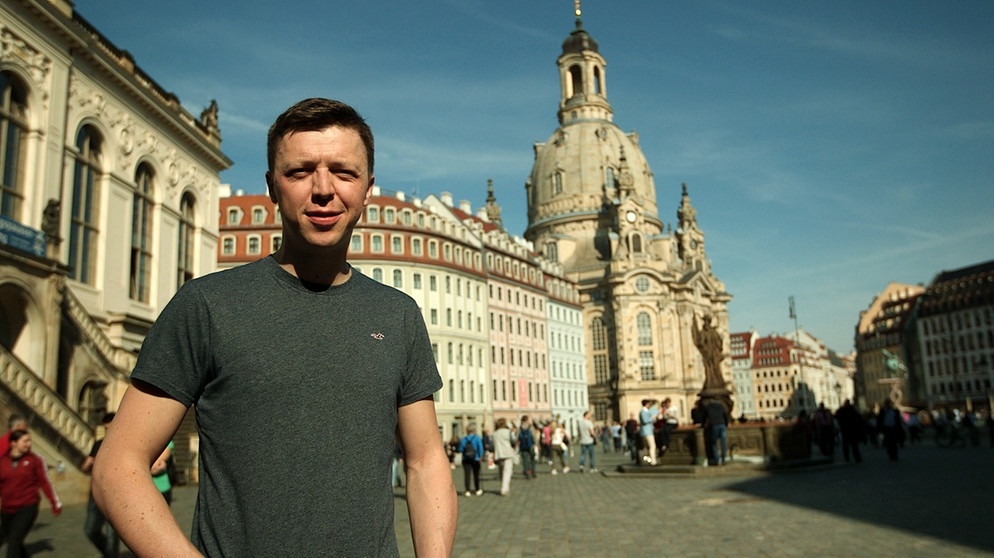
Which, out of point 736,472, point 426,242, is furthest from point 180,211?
point 426,242

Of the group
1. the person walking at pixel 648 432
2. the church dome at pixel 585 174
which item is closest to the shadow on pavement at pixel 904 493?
the person walking at pixel 648 432

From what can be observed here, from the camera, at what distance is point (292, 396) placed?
6.72ft

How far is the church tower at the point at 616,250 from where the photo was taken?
98.1 metres

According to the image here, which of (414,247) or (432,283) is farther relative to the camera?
(432,283)

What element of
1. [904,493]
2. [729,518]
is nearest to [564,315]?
[904,493]

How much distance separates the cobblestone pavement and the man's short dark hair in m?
8.34

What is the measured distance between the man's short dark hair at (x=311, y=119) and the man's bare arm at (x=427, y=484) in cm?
81

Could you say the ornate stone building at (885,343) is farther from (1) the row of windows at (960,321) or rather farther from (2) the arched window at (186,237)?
(2) the arched window at (186,237)

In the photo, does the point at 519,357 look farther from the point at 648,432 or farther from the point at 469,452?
the point at 469,452

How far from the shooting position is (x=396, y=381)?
2256 mm

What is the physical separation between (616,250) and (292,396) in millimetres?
101034

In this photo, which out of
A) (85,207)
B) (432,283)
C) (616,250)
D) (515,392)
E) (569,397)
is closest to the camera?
(85,207)

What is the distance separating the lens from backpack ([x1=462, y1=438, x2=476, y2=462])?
20406mm

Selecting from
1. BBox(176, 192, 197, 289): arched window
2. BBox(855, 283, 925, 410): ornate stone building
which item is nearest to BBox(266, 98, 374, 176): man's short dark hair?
BBox(176, 192, 197, 289): arched window
